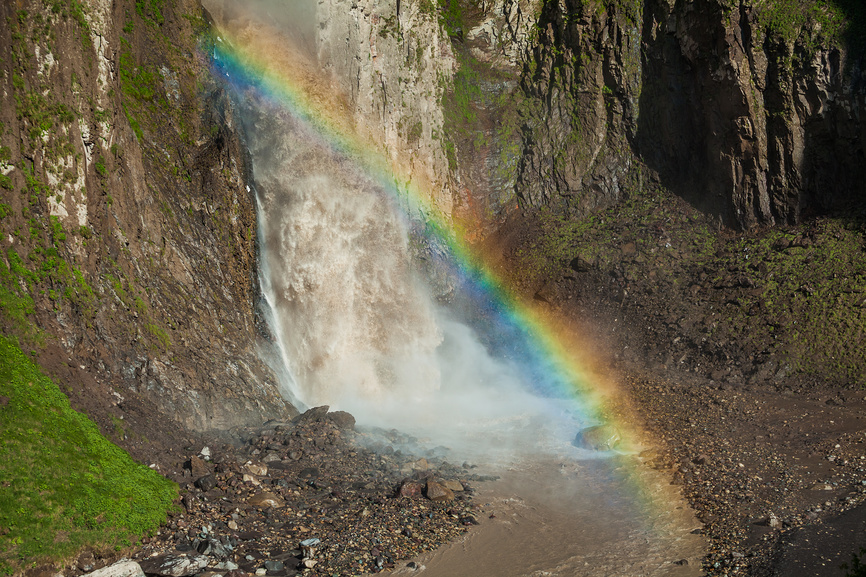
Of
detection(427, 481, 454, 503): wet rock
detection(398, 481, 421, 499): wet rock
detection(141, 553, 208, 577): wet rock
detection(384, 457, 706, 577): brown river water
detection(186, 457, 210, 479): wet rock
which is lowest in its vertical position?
detection(384, 457, 706, 577): brown river water

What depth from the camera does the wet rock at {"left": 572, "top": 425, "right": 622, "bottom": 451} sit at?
1584 cm

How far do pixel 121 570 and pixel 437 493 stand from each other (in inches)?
215

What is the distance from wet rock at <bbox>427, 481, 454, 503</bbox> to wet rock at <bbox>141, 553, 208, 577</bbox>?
4.27 meters

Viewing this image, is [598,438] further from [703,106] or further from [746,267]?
[703,106]

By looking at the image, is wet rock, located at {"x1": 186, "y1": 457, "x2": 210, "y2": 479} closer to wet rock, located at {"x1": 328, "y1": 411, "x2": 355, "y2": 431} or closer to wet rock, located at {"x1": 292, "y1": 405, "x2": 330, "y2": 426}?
wet rock, located at {"x1": 292, "y1": 405, "x2": 330, "y2": 426}

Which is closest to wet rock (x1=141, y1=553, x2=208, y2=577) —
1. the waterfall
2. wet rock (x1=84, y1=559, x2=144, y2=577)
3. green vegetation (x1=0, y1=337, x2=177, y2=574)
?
wet rock (x1=84, y1=559, x2=144, y2=577)

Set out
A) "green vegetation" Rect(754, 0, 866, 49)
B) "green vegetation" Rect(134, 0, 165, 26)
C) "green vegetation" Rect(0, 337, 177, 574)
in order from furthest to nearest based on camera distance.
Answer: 1. "green vegetation" Rect(754, 0, 866, 49)
2. "green vegetation" Rect(134, 0, 165, 26)
3. "green vegetation" Rect(0, 337, 177, 574)

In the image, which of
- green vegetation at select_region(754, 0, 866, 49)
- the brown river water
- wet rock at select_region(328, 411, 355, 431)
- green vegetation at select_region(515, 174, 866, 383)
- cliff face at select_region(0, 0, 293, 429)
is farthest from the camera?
green vegetation at select_region(754, 0, 866, 49)

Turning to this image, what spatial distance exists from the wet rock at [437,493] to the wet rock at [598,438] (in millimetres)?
5236

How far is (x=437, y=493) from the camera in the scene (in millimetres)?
11992

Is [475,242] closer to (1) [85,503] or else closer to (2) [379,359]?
(2) [379,359]

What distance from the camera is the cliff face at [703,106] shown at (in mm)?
21906

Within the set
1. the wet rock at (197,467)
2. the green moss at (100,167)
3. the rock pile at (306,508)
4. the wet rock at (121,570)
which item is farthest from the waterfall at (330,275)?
the wet rock at (121,570)

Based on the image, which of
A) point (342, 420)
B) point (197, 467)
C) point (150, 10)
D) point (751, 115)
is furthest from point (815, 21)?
point (197, 467)
